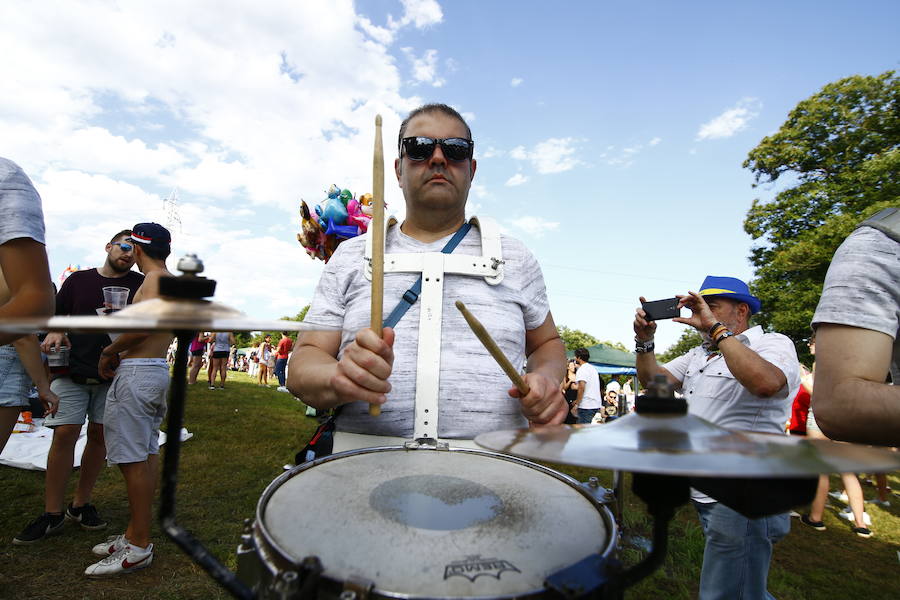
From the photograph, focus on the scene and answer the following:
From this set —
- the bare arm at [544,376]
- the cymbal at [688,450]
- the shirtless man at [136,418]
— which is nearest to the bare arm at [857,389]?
the cymbal at [688,450]

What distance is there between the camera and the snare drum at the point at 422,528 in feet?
2.60

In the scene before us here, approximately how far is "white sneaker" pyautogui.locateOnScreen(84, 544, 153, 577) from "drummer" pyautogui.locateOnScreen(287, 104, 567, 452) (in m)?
2.29

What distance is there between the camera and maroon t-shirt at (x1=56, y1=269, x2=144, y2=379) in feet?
10.6

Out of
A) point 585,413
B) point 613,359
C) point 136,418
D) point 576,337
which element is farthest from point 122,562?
point 576,337

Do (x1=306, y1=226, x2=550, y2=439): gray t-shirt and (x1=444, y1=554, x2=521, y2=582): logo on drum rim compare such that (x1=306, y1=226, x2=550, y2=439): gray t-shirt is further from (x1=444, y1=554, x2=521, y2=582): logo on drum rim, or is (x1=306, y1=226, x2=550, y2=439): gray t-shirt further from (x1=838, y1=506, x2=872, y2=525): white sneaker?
(x1=838, y1=506, x2=872, y2=525): white sneaker

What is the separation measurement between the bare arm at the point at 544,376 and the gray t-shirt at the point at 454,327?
0.27 ft

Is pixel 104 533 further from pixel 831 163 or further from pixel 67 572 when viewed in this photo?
pixel 831 163

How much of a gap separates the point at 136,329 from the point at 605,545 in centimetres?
99

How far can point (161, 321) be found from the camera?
31.0 inches

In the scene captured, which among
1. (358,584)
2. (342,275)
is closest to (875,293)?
(358,584)

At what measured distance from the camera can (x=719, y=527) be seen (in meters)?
2.46

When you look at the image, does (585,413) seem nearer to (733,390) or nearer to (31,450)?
(733,390)

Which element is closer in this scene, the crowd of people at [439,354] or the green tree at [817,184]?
the crowd of people at [439,354]

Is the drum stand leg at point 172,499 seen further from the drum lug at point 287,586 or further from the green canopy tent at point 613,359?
the green canopy tent at point 613,359
